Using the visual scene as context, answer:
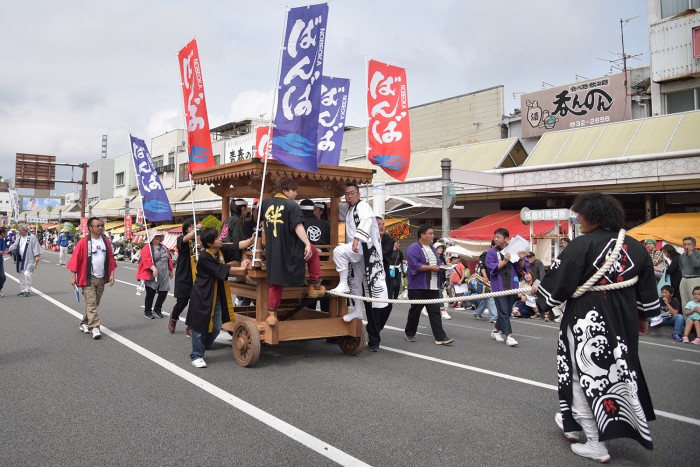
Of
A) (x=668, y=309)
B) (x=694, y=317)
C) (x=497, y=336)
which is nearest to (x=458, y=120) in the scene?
(x=668, y=309)

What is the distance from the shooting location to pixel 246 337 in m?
6.36

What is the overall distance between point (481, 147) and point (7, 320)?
1902cm

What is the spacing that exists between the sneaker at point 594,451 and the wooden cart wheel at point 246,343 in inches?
142

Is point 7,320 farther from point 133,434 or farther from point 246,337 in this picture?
point 133,434

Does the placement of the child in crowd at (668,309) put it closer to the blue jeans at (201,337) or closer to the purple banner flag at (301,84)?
the purple banner flag at (301,84)

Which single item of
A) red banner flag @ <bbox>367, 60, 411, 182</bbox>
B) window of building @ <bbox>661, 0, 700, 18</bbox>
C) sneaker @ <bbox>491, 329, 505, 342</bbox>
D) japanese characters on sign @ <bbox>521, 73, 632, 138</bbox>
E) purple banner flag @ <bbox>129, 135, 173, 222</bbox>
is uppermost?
window of building @ <bbox>661, 0, 700, 18</bbox>

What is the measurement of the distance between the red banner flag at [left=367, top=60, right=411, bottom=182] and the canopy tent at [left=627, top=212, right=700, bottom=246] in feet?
20.3

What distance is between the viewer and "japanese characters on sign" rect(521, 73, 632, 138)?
20297 mm

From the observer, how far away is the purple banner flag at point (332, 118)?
13.1 meters

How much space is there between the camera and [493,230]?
62.3ft

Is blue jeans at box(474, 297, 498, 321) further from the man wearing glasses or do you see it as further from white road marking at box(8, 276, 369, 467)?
white road marking at box(8, 276, 369, 467)

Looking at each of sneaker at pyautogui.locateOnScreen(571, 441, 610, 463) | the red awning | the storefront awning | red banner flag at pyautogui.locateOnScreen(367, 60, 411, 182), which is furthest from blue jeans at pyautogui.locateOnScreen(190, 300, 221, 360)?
the storefront awning

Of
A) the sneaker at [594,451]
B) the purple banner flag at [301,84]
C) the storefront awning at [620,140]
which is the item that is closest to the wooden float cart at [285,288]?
the purple banner flag at [301,84]

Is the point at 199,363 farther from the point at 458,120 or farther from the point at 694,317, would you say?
the point at 458,120
